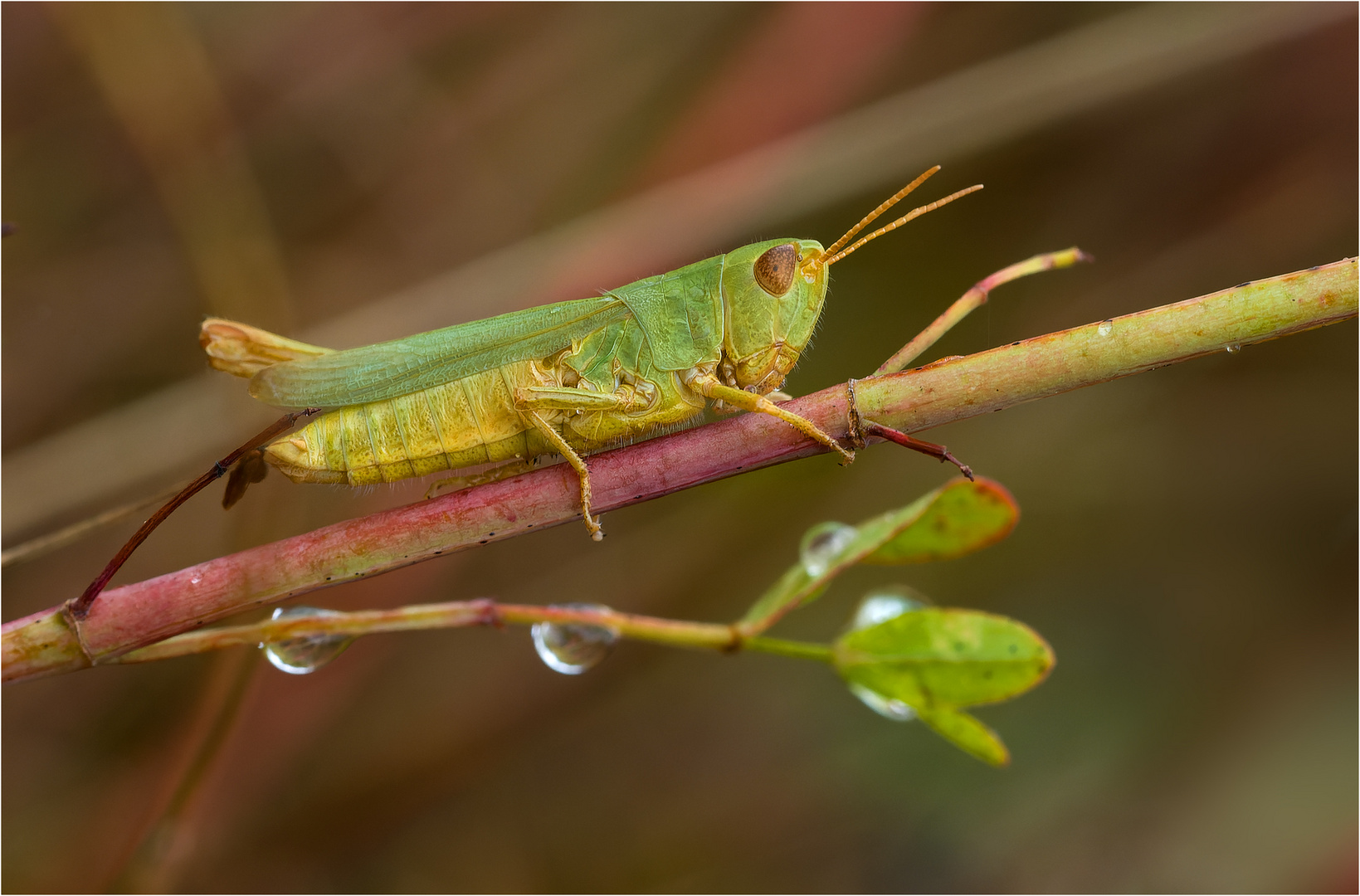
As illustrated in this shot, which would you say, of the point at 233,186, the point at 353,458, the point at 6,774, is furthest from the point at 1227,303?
the point at 6,774

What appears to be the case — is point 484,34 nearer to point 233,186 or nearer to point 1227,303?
point 233,186

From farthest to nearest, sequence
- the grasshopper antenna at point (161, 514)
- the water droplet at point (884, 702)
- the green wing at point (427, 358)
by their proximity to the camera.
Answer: the green wing at point (427, 358), the water droplet at point (884, 702), the grasshopper antenna at point (161, 514)

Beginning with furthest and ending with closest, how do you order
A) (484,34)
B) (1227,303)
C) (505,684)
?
(484,34) → (505,684) → (1227,303)

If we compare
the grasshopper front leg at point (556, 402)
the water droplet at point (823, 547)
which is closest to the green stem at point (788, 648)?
the water droplet at point (823, 547)

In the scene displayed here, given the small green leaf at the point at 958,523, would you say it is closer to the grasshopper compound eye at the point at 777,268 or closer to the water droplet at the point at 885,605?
the water droplet at the point at 885,605

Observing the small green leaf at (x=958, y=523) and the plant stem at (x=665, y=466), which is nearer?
the plant stem at (x=665, y=466)
